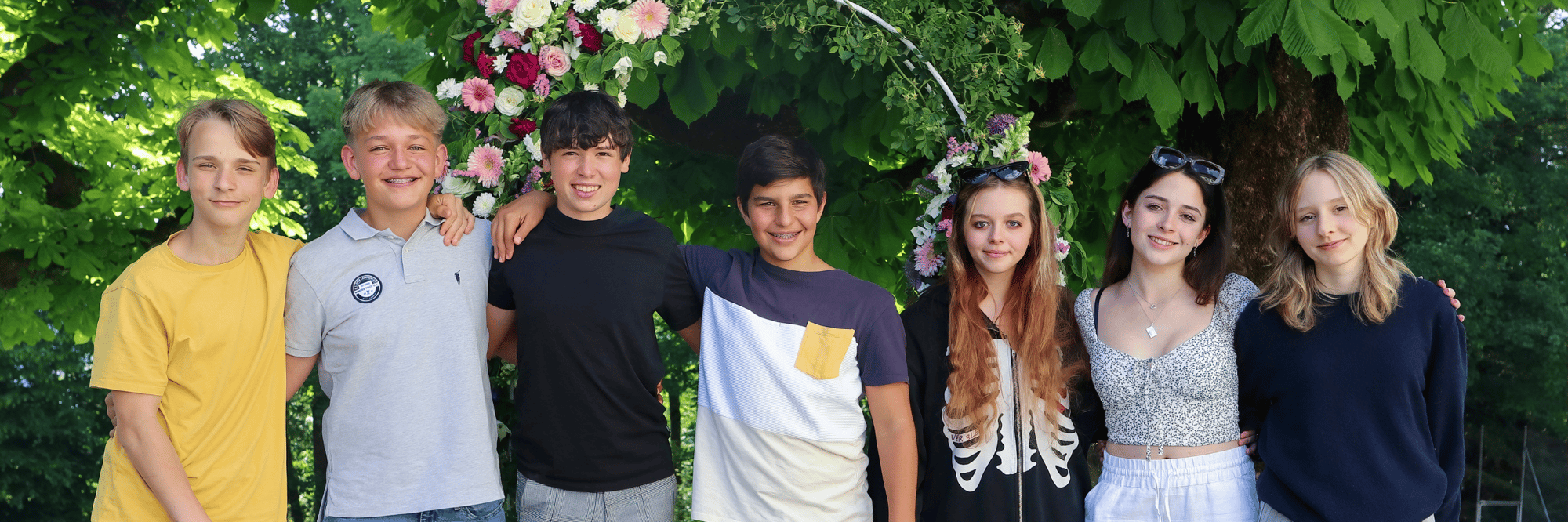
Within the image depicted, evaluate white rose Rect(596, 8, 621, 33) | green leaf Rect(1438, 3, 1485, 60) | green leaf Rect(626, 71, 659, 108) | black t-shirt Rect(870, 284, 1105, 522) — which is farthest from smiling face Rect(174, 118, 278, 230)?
green leaf Rect(1438, 3, 1485, 60)

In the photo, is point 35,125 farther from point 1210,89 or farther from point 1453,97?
point 1453,97

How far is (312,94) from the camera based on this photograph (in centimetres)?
1606

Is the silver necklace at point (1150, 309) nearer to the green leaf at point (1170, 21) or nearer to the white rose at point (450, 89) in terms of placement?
the green leaf at point (1170, 21)

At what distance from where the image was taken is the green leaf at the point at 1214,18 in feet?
14.1

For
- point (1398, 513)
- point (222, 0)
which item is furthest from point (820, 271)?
point (222, 0)

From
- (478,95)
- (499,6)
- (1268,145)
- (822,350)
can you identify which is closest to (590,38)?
(499,6)

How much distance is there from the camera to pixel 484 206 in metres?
3.48

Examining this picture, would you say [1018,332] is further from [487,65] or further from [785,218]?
[487,65]

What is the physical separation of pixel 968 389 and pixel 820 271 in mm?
576

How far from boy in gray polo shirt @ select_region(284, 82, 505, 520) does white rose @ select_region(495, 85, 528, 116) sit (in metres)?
0.61

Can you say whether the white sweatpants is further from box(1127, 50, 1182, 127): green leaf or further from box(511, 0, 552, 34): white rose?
box(511, 0, 552, 34): white rose

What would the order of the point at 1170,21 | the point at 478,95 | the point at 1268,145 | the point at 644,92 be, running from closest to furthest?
1. the point at 478,95
2. the point at 1170,21
3. the point at 644,92
4. the point at 1268,145

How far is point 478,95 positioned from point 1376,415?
3010 millimetres

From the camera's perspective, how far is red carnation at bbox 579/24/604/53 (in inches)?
146
